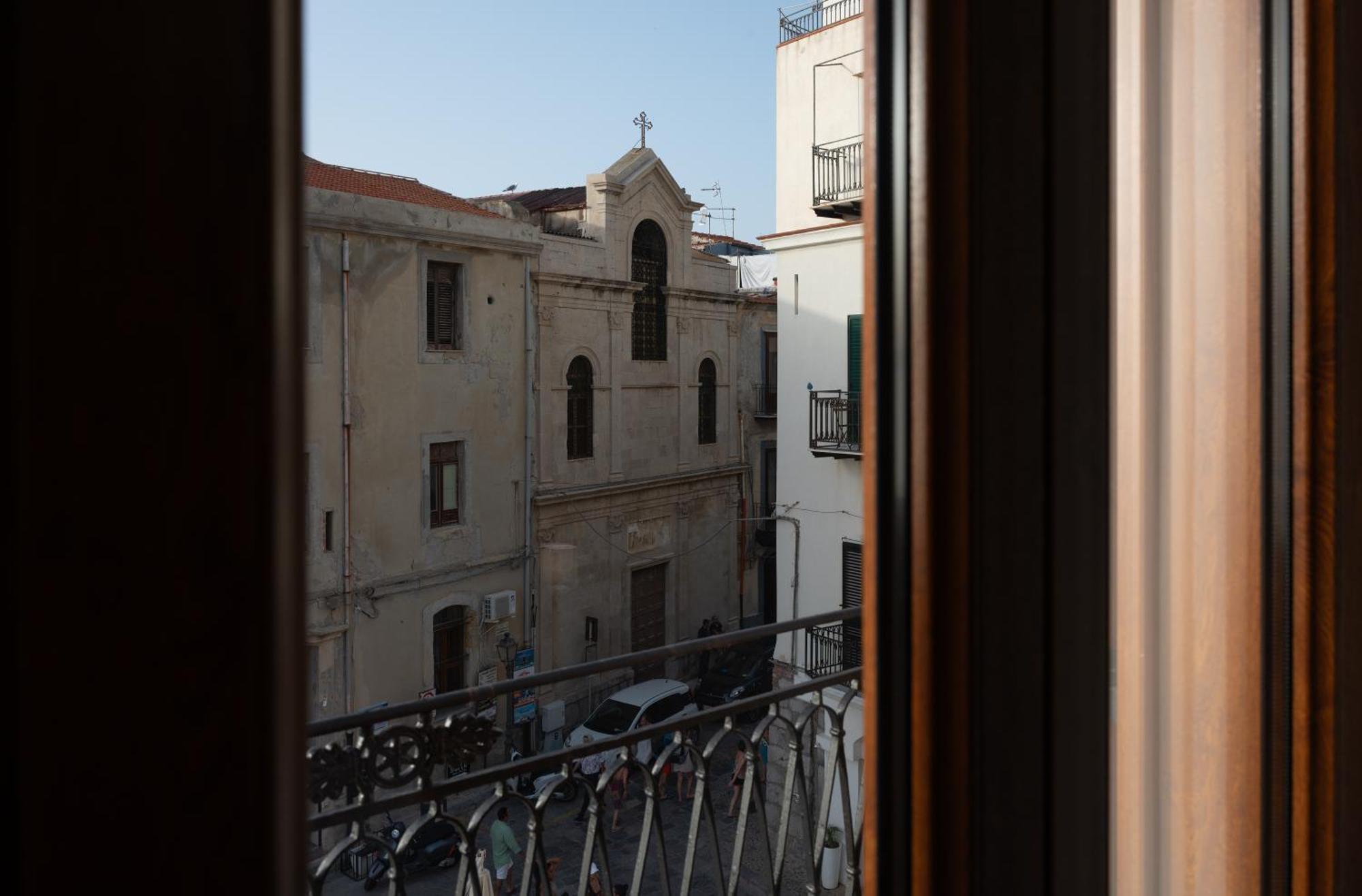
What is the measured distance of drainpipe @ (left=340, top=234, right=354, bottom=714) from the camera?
21.6 feet

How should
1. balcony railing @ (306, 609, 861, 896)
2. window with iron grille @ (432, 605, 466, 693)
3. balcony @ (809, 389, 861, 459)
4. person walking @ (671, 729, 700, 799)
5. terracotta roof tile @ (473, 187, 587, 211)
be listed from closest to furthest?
1. balcony railing @ (306, 609, 861, 896)
2. person walking @ (671, 729, 700, 799)
3. balcony @ (809, 389, 861, 459)
4. window with iron grille @ (432, 605, 466, 693)
5. terracotta roof tile @ (473, 187, 587, 211)

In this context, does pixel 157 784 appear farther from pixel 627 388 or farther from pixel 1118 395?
pixel 627 388

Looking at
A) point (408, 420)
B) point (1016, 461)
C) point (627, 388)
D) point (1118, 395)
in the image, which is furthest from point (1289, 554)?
point (627, 388)

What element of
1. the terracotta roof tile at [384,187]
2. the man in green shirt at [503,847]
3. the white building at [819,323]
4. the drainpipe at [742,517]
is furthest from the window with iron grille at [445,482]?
the man in green shirt at [503,847]

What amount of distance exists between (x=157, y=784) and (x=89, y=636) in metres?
0.04

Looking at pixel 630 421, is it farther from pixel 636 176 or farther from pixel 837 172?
pixel 837 172

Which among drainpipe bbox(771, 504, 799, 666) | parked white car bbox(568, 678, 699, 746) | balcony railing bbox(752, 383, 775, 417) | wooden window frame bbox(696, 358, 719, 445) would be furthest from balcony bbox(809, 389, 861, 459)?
balcony railing bbox(752, 383, 775, 417)

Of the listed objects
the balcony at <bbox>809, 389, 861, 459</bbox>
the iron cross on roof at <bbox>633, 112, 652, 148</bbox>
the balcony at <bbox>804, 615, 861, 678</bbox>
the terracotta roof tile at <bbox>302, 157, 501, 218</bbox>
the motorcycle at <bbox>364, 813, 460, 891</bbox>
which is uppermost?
the iron cross on roof at <bbox>633, 112, 652, 148</bbox>

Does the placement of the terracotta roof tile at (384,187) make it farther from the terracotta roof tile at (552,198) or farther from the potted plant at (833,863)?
the potted plant at (833,863)

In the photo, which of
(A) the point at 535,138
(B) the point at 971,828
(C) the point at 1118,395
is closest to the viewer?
(B) the point at 971,828

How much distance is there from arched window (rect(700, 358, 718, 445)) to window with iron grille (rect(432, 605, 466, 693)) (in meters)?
3.51

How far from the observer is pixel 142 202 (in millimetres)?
228

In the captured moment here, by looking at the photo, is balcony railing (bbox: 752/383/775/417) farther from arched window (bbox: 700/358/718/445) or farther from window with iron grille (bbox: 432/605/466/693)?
window with iron grille (bbox: 432/605/466/693)

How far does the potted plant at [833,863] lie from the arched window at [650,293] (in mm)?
5697
